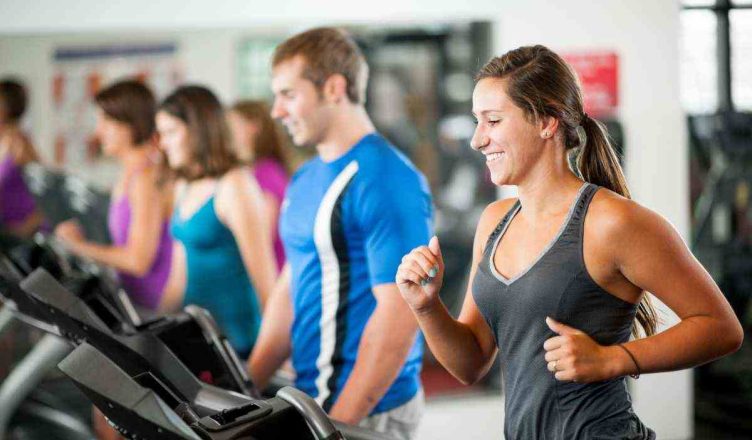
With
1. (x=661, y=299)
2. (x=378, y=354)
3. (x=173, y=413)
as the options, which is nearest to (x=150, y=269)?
(x=378, y=354)

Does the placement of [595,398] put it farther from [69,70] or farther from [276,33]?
[69,70]

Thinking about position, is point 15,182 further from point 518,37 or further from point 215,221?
point 518,37

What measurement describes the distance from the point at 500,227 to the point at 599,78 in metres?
3.02

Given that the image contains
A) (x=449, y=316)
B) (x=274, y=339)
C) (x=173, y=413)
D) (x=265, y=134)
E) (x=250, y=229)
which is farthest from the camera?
(x=265, y=134)

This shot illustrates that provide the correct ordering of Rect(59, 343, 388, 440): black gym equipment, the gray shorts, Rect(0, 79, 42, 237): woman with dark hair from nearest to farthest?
Rect(59, 343, 388, 440): black gym equipment < the gray shorts < Rect(0, 79, 42, 237): woman with dark hair

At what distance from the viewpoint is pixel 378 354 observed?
→ 2180mm

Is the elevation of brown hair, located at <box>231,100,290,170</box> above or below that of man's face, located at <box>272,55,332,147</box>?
below

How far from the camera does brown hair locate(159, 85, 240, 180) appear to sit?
3195mm

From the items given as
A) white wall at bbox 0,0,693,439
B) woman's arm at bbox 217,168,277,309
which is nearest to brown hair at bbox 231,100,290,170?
white wall at bbox 0,0,693,439

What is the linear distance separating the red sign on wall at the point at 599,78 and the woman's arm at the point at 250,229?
81.4 inches

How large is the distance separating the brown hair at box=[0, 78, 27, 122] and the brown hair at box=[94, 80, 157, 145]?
649 millimetres

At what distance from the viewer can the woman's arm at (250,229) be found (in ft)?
9.84

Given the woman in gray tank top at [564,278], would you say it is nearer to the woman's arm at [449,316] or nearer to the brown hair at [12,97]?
the woman's arm at [449,316]

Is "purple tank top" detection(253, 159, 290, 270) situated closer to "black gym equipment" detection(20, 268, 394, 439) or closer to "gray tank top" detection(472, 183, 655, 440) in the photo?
"black gym equipment" detection(20, 268, 394, 439)
